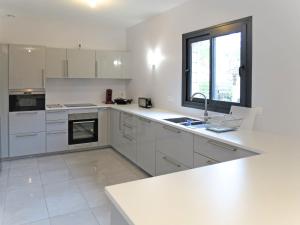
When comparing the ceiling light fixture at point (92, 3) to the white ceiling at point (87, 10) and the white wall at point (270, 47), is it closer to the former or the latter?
the white ceiling at point (87, 10)

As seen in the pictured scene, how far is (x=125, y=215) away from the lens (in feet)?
3.35

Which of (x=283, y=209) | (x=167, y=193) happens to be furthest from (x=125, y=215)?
(x=283, y=209)

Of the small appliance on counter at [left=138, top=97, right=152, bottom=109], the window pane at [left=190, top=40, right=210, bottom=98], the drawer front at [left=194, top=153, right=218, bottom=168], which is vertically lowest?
the drawer front at [left=194, top=153, right=218, bottom=168]

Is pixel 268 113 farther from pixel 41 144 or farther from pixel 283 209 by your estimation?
pixel 41 144

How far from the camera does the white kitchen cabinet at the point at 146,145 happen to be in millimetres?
3606

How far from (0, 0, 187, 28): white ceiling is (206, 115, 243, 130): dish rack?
6.17ft

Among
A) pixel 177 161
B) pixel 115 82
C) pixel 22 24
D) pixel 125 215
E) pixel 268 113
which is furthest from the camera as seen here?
pixel 115 82

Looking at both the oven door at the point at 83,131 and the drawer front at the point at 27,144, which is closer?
the drawer front at the point at 27,144

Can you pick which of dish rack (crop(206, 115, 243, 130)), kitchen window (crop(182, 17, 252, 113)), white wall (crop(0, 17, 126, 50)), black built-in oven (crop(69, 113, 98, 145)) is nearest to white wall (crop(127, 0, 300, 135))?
kitchen window (crop(182, 17, 252, 113))

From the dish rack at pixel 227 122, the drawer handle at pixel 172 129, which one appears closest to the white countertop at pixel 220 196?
the dish rack at pixel 227 122

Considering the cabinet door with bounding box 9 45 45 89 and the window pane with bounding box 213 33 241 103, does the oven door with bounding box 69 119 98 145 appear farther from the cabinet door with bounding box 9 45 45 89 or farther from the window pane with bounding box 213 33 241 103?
the window pane with bounding box 213 33 241 103

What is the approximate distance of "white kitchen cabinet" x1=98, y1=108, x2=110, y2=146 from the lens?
16.7ft

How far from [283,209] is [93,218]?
201cm

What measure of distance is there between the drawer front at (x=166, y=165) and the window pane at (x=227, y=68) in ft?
3.21
